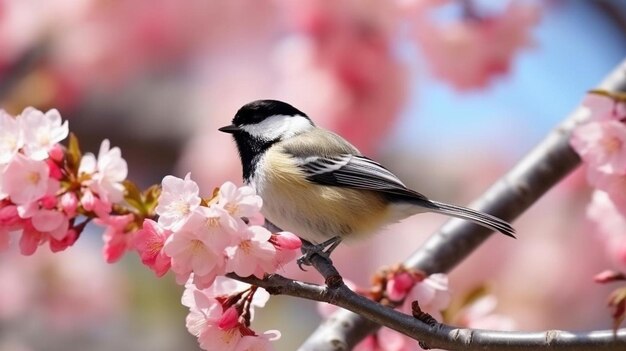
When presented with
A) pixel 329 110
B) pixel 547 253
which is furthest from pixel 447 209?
pixel 547 253

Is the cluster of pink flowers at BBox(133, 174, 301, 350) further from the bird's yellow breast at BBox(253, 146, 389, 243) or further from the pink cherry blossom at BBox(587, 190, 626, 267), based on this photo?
the pink cherry blossom at BBox(587, 190, 626, 267)

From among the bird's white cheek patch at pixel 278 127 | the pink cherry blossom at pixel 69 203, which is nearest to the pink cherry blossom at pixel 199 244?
the pink cherry blossom at pixel 69 203

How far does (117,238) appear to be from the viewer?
4.53 ft

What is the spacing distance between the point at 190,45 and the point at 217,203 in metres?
2.51

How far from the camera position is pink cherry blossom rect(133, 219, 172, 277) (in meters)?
1.18

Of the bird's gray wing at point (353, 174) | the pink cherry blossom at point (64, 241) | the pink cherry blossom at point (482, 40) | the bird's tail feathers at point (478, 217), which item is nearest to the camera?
the pink cherry blossom at point (64, 241)

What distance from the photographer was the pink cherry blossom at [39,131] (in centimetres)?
130

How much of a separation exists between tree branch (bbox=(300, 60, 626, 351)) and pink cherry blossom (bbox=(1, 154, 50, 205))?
1.75ft

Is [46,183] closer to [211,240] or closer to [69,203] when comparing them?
[69,203]

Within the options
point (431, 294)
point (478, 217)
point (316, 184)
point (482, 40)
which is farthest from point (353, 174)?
point (482, 40)

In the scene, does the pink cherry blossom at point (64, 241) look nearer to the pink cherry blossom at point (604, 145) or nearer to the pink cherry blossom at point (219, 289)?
the pink cherry blossom at point (219, 289)

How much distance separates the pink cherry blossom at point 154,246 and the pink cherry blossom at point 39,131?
0.23m

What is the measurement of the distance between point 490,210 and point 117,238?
0.74m

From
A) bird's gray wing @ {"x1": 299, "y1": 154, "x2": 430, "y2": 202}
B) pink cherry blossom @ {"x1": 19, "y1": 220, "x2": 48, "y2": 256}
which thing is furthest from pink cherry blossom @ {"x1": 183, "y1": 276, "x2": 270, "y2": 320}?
bird's gray wing @ {"x1": 299, "y1": 154, "x2": 430, "y2": 202}
